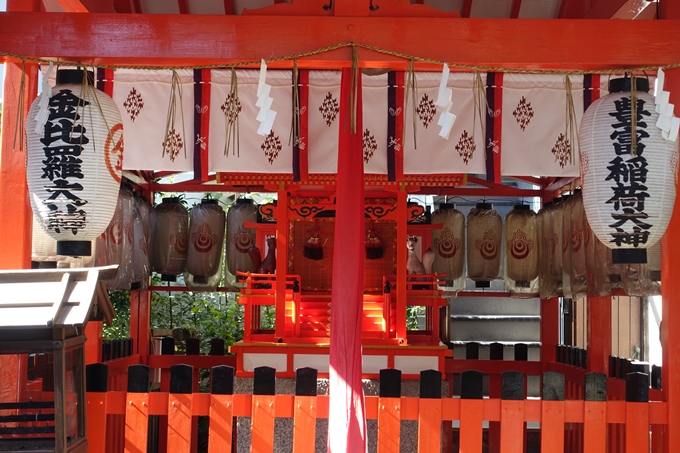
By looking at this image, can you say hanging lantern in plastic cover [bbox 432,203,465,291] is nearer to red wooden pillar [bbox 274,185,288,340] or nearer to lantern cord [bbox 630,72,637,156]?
red wooden pillar [bbox 274,185,288,340]

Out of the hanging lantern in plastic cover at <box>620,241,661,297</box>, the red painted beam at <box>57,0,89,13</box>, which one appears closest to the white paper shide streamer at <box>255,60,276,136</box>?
the red painted beam at <box>57,0,89,13</box>

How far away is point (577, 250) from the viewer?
27.2 feet

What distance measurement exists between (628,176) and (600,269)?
9.99 feet

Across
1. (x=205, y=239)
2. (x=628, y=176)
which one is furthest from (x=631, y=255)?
(x=205, y=239)

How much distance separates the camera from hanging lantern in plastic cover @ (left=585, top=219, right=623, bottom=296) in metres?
7.36

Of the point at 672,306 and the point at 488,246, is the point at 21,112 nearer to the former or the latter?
the point at 672,306

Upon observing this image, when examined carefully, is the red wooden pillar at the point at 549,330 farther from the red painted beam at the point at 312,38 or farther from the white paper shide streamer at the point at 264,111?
the white paper shide streamer at the point at 264,111

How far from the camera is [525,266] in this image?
9484 mm

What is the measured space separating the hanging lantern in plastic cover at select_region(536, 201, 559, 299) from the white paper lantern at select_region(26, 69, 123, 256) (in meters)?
5.99

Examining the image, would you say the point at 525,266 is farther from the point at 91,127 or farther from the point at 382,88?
the point at 91,127

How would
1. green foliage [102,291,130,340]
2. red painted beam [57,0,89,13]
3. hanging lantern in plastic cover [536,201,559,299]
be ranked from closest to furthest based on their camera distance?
1. red painted beam [57,0,89,13]
2. hanging lantern in plastic cover [536,201,559,299]
3. green foliage [102,291,130,340]

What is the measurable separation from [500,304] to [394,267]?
201 inches

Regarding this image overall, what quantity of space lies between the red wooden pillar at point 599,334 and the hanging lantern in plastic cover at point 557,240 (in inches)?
23.9

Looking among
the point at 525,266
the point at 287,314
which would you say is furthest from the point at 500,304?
the point at 287,314
